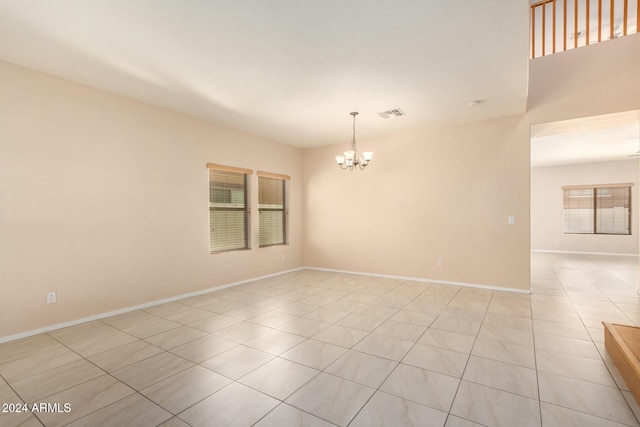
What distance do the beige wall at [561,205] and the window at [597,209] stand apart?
16cm

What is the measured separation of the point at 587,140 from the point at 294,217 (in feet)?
20.4

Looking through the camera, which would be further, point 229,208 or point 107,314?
point 229,208

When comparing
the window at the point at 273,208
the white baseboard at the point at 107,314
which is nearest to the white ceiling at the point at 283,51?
the window at the point at 273,208

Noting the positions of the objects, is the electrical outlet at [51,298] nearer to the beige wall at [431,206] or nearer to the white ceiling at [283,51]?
the white ceiling at [283,51]

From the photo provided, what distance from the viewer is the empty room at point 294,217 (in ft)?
6.75

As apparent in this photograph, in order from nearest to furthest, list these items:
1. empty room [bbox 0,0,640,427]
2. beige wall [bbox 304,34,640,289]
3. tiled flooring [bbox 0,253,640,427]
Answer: tiled flooring [bbox 0,253,640,427], empty room [bbox 0,0,640,427], beige wall [bbox 304,34,640,289]

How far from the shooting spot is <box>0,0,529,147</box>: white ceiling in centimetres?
215

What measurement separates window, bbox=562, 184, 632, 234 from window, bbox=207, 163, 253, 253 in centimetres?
953

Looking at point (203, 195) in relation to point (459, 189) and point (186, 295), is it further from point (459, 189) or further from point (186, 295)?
point (459, 189)

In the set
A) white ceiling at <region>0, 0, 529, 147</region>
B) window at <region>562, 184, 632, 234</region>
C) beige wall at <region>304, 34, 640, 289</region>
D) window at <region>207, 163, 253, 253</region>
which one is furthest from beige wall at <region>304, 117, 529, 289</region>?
window at <region>562, 184, 632, 234</region>

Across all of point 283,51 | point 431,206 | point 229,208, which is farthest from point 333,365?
point 431,206

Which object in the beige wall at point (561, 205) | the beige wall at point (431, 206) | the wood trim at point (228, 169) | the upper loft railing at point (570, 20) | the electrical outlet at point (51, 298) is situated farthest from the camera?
the beige wall at point (561, 205)

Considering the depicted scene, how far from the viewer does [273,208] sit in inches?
234

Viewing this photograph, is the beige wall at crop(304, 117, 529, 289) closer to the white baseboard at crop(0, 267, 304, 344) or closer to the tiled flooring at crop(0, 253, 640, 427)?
the tiled flooring at crop(0, 253, 640, 427)
